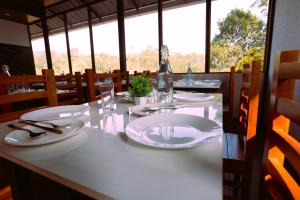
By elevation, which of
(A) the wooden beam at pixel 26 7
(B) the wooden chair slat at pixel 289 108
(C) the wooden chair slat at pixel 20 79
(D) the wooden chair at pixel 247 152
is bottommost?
(D) the wooden chair at pixel 247 152

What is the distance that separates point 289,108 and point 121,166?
50 cm

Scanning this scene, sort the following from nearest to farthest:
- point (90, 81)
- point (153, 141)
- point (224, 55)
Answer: point (153, 141) < point (90, 81) < point (224, 55)

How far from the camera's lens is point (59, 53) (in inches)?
220

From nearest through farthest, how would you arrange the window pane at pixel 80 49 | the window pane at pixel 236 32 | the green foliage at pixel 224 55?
the window pane at pixel 236 32
the green foliage at pixel 224 55
the window pane at pixel 80 49

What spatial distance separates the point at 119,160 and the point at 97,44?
486 centimetres

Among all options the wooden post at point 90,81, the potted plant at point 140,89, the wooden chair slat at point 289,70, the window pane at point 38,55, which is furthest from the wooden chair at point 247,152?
the window pane at point 38,55

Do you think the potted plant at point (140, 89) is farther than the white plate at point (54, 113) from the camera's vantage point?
Yes

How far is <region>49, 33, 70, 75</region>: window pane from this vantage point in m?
5.38

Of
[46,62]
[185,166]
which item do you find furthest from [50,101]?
[46,62]

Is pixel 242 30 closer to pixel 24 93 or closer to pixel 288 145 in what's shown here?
pixel 288 145

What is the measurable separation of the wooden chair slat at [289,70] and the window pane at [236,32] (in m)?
3.01

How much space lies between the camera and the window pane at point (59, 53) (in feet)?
17.7

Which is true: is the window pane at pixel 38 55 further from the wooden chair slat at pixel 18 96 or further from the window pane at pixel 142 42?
the wooden chair slat at pixel 18 96

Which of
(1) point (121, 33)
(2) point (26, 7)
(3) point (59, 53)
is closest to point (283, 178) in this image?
(1) point (121, 33)
